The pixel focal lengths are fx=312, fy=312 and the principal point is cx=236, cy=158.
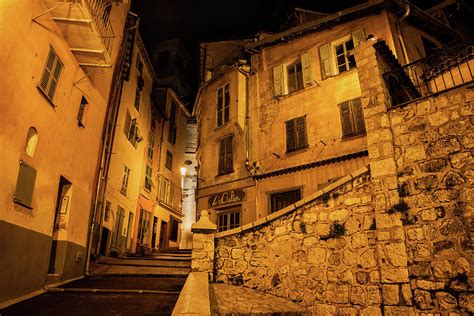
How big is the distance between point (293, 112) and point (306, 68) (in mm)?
2144

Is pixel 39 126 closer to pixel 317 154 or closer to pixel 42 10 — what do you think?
pixel 42 10

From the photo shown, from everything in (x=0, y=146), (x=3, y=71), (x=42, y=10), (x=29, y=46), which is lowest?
(x=0, y=146)

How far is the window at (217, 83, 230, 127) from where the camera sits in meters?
16.4

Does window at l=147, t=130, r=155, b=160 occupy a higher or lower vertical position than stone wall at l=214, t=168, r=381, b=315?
higher

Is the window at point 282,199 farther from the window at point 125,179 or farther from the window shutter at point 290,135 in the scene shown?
the window at point 125,179

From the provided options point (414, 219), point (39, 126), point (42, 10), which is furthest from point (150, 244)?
point (414, 219)

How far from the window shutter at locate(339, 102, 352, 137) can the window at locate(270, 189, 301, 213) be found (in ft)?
9.84

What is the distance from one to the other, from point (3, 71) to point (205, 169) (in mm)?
11339

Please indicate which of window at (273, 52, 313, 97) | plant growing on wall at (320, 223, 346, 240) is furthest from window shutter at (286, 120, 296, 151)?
plant growing on wall at (320, 223, 346, 240)

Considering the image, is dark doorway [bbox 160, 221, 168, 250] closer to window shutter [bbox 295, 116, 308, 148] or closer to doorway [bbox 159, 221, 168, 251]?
doorway [bbox 159, 221, 168, 251]

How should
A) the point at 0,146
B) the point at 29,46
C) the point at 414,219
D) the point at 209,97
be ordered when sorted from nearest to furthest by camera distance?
the point at 414,219 < the point at 0,146 < the point at 29,46 < the point at 209,97

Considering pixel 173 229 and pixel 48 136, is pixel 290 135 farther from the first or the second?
pixel 173 229

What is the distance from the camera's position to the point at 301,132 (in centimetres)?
1354

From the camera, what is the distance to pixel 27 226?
6.92 metres
